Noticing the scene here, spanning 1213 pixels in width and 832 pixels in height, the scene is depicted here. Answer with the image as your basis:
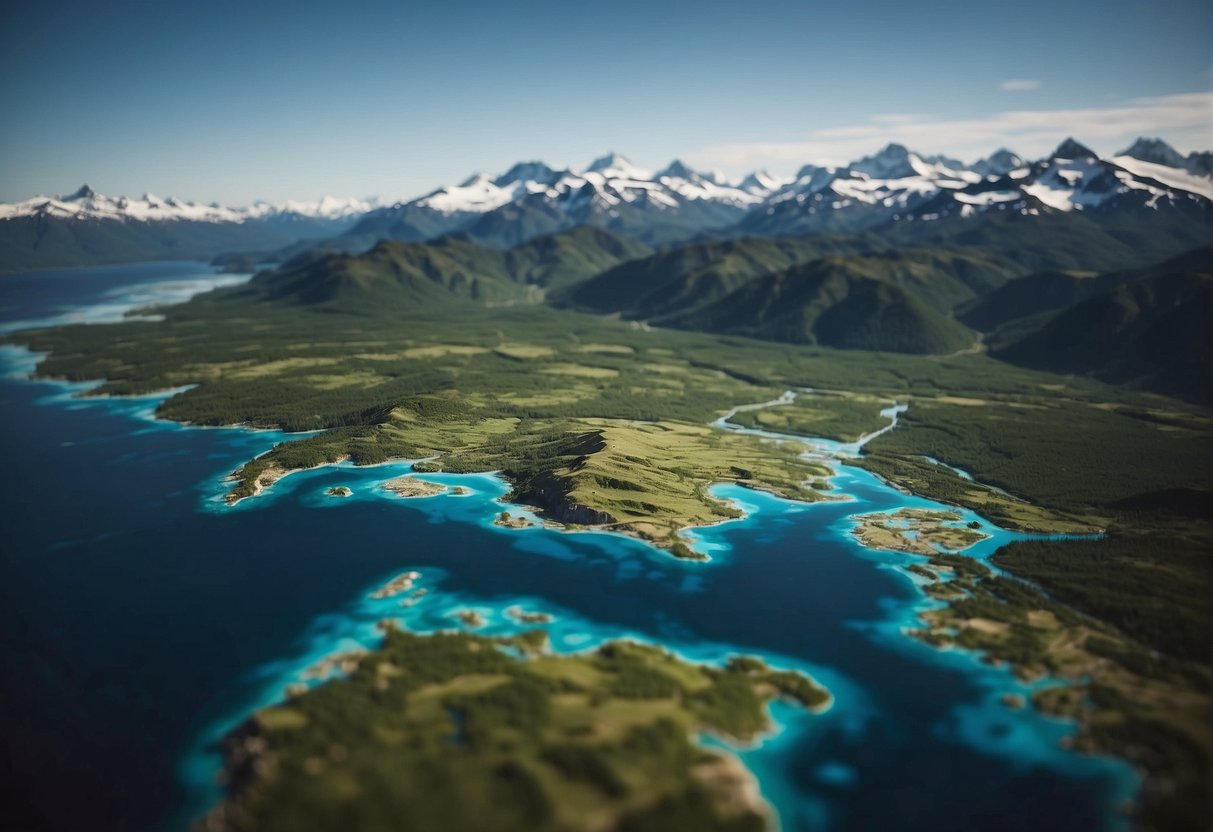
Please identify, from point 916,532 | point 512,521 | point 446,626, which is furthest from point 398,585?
point 916,532

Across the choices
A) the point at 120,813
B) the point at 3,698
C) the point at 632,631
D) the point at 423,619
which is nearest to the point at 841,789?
the point at 632,631

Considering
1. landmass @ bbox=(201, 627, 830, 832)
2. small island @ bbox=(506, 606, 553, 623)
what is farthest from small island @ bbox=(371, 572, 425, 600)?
landmass @ bbox=(201, 627, 830, 832)

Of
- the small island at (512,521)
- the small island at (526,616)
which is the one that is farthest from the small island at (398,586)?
the small island at (512,521)

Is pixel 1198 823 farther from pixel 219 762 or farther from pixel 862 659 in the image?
pixel 219 762

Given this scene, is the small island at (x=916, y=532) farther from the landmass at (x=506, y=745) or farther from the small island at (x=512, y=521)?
the small island at (x=512, y=521)

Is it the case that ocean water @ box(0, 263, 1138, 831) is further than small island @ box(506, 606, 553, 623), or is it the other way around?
small island @ box(506, 606, 553, 623)

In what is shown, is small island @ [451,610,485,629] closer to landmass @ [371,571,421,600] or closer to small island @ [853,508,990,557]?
landmass @ [371,571,421,600]

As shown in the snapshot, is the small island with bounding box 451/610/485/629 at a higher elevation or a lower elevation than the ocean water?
higher
